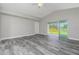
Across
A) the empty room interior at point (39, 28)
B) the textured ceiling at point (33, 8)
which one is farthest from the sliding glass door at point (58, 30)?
the textured ceiling at point (33, 8)

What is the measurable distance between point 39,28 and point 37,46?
309 mm

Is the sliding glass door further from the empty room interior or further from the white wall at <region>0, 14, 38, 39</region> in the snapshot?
the white wall at <region>0, 14, 38, 39</region>

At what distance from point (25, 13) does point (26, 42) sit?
0.49m

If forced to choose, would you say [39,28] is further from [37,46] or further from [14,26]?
[14,26]

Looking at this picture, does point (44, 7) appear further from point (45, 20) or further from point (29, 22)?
point (29, 22)

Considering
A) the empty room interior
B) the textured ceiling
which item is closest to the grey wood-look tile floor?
the empty room interior

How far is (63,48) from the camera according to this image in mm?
1524

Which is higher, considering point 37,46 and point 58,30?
point 58,30

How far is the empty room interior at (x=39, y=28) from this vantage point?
58.9 inches

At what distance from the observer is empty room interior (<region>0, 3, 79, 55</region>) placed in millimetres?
1497

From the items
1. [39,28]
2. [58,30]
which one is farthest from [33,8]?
[58,30]

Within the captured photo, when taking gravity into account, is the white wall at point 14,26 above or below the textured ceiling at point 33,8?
below

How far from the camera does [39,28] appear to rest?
1.60 metres

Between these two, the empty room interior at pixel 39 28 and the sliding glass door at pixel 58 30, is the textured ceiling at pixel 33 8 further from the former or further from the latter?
the sliding glass door at pixel 58 30
